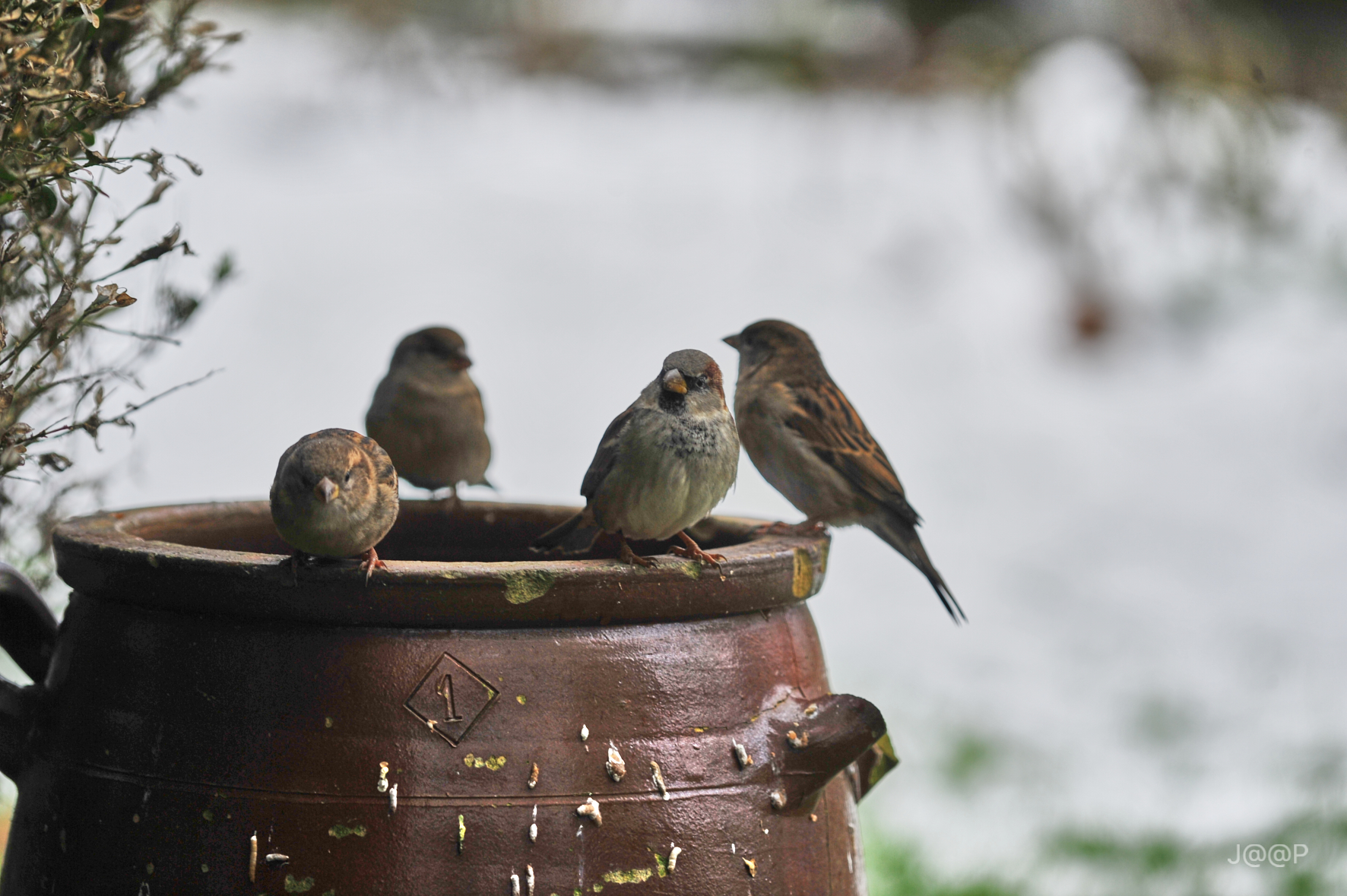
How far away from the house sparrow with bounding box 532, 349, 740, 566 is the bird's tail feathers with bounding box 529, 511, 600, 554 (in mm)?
114

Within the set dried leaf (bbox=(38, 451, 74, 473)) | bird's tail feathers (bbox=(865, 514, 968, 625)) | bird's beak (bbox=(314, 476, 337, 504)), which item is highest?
bird's tail feathers (bbox=(865, 514, 968, 625))

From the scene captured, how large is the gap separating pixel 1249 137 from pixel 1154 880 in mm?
3273

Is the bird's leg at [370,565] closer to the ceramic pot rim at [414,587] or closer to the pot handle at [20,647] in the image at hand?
the ceramic pot rim at [414,587]

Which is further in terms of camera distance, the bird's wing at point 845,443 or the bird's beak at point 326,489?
the bird's wing at point 845,443

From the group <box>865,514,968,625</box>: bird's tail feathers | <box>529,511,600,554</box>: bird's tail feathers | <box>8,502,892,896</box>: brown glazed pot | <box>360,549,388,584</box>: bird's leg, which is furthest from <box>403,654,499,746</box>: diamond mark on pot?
<box>865,514,968,625</box>: bird's tail feathers

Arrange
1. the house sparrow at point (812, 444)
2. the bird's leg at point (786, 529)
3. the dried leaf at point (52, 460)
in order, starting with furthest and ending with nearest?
the house sparrow at point (812, 444) < the bird's leg at point (786, 529) < the dried leaf at point (52, 460)

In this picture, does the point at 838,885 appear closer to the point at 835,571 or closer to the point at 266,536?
the point at 266,536

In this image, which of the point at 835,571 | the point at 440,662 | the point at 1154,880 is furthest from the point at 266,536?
the point at 835,571

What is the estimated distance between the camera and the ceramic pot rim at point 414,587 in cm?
180

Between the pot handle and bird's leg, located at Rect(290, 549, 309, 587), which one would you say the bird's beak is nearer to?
bird's leg, located at Rect(290, 549, 309, 587)

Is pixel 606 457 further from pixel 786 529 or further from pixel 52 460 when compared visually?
pixel 52 460

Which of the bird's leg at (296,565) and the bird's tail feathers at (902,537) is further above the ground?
the bird's tail feathers at (902,537)

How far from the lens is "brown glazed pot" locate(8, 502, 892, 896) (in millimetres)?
1772

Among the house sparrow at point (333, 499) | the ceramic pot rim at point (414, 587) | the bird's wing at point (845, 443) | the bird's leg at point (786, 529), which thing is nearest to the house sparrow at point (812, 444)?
the bird's wing at point (845, 443)
